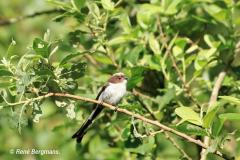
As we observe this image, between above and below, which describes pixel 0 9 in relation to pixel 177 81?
below

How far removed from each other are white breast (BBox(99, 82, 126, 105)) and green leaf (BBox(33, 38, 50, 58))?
43.2 inches

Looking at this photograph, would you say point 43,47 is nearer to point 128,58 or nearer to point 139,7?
point 128,58

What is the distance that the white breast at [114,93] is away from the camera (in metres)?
4.42

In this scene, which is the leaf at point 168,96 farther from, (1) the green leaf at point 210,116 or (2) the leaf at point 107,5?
(1) the green leaf at point 210,116

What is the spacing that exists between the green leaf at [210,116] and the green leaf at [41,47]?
970 millimetres

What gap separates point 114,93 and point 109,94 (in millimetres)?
159

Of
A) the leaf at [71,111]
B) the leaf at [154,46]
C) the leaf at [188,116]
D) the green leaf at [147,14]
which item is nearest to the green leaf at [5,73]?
the leaf at [71,111]

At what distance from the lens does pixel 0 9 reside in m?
8.23

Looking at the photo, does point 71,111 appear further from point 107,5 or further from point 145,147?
point 107,5

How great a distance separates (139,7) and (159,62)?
0.84 metres

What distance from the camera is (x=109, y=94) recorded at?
477 centimetres

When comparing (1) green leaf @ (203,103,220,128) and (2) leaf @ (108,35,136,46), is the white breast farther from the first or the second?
(1) green leaf @ (203,103,220,128)

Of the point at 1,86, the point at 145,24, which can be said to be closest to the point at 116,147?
the point at 145,24

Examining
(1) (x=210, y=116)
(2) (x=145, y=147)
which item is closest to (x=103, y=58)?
(2) (x=145, y=147)
